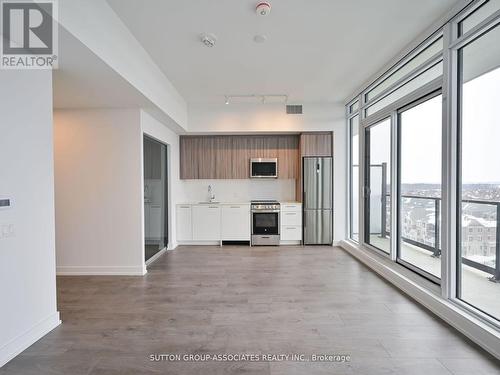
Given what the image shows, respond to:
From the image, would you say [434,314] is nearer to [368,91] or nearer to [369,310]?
[369,310]

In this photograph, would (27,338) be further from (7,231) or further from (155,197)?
(155,197)

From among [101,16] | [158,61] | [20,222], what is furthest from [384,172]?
[20,222]

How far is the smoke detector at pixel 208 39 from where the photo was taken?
2990 millimetres

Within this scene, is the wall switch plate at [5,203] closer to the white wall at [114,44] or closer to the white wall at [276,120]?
the white wall at [114,44]

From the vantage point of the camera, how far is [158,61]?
3.60m

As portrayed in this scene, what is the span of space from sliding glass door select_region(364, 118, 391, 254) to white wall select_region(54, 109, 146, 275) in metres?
3.80

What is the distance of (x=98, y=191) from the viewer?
3.99m

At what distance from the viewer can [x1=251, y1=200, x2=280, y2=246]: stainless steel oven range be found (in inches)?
229

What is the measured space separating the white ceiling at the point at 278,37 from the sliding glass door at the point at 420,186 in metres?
0.92

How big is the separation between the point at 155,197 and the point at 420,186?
4.25m

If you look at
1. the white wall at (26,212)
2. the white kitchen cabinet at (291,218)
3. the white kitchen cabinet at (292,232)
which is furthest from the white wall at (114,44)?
the white kitchen cabinet at (292,232)

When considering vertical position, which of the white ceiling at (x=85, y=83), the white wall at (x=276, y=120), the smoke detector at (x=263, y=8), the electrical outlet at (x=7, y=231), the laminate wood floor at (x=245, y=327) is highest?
the smoke detector at (x=263, y=8)

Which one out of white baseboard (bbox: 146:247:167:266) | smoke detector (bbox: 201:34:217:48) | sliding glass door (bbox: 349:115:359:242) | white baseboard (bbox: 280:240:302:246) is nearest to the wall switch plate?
smoke detector (bbox: 201:34:217:48)

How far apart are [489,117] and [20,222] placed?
13.6ft
